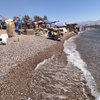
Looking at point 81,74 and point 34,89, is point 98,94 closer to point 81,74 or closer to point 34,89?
point 34,89

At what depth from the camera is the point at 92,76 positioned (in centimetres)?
1248

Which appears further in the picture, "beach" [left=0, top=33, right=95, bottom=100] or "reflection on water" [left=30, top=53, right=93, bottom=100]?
"reflection on water" [left=30, top=53, right=93, bottom=100]

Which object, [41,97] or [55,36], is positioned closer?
[41,97]

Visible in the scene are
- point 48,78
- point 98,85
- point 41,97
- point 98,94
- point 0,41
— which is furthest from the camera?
point 0,41

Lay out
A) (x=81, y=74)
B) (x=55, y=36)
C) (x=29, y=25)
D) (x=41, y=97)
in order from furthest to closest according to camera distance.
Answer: (x=29, y=25) → (x=55, y=36) → (x=81, y=74) → (x=41, y=97)

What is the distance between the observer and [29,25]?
45781mm

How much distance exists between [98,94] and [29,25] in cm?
3751

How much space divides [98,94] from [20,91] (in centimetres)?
334

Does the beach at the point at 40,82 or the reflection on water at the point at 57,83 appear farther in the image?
the reflection on water at the point at 57,83

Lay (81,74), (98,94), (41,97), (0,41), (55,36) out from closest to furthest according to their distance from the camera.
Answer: (41,97), (98,94), (81,74), (0,41), (55,36)

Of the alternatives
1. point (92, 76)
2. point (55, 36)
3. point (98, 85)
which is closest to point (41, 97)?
point (98, 85)

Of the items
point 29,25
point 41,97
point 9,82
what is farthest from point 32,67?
point 29,25

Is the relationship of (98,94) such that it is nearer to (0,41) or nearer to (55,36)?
(0,41)

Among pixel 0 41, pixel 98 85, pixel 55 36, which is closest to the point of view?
pixel 98 85
